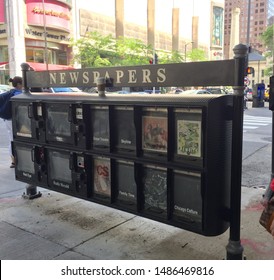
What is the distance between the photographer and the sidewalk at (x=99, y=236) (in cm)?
354

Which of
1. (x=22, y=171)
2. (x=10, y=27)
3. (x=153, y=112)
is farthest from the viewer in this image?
(x=10, y=27)

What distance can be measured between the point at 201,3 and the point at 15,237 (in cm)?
8347

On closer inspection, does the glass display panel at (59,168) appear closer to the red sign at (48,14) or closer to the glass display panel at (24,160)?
the glass display panel at (24,160)

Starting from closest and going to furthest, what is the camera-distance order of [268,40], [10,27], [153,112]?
[153,112] → [10,27] → [268,40]

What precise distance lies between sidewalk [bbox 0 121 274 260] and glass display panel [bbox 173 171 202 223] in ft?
1.69

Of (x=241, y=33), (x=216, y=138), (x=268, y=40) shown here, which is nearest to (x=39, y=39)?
(x=268, y=40)

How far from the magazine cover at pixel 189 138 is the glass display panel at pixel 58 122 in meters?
1.48

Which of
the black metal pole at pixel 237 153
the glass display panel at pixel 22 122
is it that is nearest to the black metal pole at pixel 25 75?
the glass display panel at pixel 22 122

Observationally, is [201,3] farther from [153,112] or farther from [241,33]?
[153,112]

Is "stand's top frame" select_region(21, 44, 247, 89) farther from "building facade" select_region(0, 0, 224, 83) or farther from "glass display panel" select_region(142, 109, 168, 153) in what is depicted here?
"building facade" select_region(0, 0, 224, 83)

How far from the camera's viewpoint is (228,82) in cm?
298

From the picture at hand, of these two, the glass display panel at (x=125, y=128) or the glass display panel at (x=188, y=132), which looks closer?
the glass display panel at (x=188, y=132)

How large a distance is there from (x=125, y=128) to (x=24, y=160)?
1.98m

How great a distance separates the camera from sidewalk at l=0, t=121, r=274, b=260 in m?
3.54
